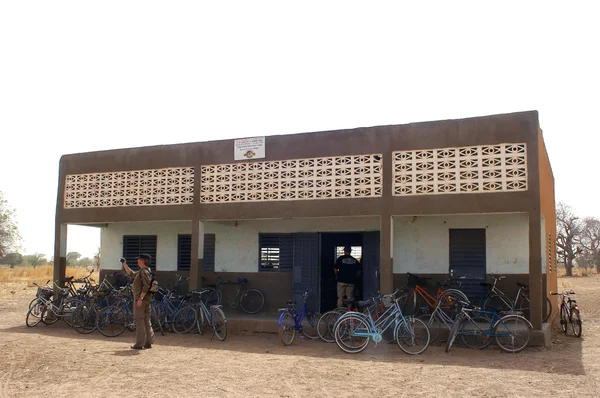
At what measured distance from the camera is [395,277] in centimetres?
1249

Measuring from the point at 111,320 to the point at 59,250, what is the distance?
3389 mm

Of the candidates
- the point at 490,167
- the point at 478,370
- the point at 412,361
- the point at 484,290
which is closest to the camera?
the point at 478,370

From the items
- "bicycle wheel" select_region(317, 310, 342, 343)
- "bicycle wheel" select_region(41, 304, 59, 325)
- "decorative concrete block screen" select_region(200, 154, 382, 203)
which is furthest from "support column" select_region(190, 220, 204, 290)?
"bicycle wheel" select_region(41, 304, 59, 325)

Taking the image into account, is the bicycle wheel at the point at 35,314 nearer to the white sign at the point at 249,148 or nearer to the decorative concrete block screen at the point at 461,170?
the white sign at the point at 249,148

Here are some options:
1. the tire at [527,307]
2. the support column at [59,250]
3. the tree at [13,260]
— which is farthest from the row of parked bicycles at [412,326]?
the tree at [13,260]

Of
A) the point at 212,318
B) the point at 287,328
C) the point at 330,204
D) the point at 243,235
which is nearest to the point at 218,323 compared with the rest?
the point at 212,318

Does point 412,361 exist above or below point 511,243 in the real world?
below

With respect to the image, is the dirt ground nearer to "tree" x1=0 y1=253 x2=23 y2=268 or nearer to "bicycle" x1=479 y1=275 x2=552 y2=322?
"bicycle" x1=479 y1=275 x2=552 y2=322

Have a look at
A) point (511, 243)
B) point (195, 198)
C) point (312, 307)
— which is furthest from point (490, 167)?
point (195, 198)

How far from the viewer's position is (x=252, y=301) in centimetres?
1375

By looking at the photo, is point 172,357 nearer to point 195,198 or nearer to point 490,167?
point 195,198

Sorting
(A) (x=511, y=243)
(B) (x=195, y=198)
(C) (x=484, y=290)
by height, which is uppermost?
(B) (x=195, y=198)

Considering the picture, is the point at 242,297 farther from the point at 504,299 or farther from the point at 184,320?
the point at 504,299

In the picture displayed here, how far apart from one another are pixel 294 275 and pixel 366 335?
14.6 ft
